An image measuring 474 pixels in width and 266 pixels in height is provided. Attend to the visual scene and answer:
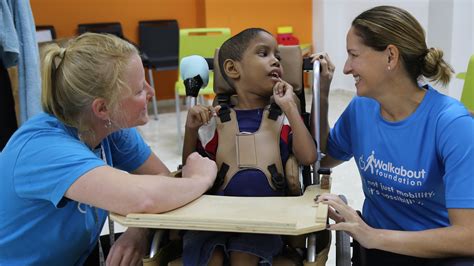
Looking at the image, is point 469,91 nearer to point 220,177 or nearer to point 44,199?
point 220,177

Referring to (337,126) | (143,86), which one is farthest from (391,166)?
(143,86)

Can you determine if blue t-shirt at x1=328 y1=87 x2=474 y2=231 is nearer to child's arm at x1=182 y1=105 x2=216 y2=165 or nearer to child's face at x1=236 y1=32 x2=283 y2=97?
child's face at x1=236 y1=32 x2=283 y2=97

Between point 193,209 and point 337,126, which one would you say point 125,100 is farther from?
point 337,126

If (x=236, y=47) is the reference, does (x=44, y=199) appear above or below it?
below

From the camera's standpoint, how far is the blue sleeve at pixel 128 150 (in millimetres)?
1631

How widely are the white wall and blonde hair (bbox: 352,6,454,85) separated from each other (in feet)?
8.45

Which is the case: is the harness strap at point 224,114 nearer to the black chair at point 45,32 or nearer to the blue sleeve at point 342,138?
the blue sleeve at point 342,138

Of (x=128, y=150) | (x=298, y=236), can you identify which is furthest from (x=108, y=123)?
(x=298, y=236)

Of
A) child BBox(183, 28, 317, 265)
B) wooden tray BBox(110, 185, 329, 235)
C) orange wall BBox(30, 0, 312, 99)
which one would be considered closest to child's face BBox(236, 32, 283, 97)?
child BBox(183, 28, 317, 265)

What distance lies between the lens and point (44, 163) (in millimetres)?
1221

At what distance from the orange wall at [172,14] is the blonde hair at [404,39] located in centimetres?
429

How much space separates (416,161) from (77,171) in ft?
2.85

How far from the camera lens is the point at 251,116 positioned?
1.78 metres

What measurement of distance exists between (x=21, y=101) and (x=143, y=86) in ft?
4.77
